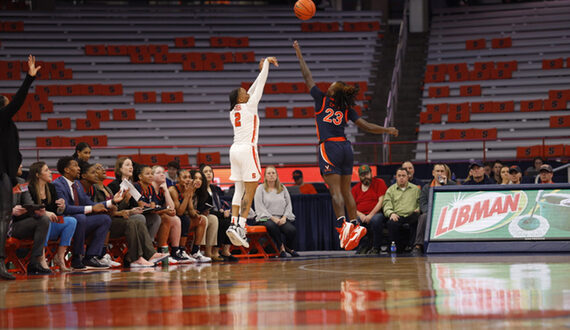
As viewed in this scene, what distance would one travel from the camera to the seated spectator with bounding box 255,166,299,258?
10516 mm

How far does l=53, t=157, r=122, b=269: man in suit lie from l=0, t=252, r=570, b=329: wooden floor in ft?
6.26

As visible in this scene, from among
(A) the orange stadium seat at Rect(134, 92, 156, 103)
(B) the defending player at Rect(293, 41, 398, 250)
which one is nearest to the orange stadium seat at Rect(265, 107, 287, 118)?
(A) the orange stadium seat at Rect(134, 92, 156, 103)

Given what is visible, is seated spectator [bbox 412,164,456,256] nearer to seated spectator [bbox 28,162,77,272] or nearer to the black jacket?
seated spectator [bbox 28,162,77,272]

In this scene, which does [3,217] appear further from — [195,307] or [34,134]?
[34,134]

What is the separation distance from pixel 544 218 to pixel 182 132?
13629 millimetres

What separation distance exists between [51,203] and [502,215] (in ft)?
16.7

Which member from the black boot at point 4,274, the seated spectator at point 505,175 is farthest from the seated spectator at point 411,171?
the black boot at point 4,274

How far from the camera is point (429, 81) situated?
21.4 m

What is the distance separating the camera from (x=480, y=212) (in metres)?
8.59

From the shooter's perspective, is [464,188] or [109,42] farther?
[109,42]

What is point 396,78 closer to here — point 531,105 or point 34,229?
point 531,105

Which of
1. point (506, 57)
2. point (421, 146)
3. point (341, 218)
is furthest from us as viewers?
point (506, 57)

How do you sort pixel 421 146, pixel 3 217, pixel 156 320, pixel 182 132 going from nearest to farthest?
pixel 156 320 → pixel 3 217 → pixel 421 146 → pixel 182 132

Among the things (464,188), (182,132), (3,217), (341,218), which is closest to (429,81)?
(182,132)
